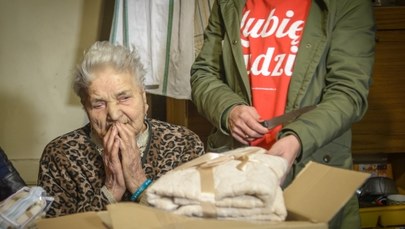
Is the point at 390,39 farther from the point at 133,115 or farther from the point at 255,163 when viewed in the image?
the point at 255,163

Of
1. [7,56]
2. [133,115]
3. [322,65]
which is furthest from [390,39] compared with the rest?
[7,56]

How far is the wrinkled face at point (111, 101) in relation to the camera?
4.65ft

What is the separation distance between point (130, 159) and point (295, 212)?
2.05ft

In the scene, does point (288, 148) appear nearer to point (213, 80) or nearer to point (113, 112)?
point (213, 80)

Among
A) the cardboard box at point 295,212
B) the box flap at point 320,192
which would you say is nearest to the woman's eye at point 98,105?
the cardboard box at point 295,212

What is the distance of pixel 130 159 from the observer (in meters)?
1.34

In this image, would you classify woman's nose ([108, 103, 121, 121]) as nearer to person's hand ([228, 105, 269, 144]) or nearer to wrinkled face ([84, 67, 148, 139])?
wrinkled face ([84, 67, 148, 139])

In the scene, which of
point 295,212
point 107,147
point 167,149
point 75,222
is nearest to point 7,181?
point 107,147

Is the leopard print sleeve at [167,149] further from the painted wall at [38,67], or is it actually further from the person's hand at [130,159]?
the painted wall at [38,67]

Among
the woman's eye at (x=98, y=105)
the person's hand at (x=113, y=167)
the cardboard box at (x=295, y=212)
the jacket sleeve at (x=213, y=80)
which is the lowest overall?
the person's hand at (x=113, y=167)

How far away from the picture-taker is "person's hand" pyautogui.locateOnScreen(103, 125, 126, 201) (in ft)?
4.38

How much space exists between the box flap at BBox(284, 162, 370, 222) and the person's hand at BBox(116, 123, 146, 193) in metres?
0.55

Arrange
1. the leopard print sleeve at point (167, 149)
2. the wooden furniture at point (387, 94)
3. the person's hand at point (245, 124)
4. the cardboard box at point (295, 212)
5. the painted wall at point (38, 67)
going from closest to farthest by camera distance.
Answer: the cardboard box at point (295, 212) < the person's hand at point (245, 124) < the leopard print sleeve at point (167, 149) < the wooden furniture at point (387, 94) < the painted wall at point (38, 67)

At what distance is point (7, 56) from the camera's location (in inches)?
96.6
